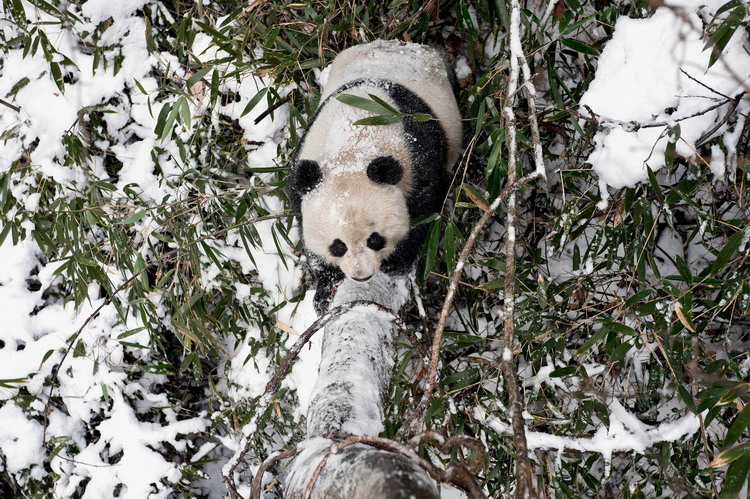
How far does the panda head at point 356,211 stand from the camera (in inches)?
88.8

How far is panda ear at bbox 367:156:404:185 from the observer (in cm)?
223

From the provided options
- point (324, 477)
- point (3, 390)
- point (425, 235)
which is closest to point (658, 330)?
point (425, 235)

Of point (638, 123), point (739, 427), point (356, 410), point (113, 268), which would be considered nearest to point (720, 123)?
point (638, 123)

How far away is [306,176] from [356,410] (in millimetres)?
1159

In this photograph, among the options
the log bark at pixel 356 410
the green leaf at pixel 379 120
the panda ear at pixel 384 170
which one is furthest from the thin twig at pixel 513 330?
the panda ear at pixel 384 170

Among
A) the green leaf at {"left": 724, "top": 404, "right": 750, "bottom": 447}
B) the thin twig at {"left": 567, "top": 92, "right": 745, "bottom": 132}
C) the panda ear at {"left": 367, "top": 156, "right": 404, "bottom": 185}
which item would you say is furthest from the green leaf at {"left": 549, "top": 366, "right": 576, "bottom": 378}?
the panda ear at {"left": 367, "top": 156, "right": 404, "bottom": 185}

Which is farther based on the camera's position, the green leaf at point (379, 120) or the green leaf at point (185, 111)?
the green leaf at point (185, 111)

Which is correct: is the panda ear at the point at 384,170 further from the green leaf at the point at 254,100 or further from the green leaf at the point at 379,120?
the green leaf at the point at 254,100

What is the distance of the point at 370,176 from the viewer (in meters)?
2.26

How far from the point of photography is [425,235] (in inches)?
97.0

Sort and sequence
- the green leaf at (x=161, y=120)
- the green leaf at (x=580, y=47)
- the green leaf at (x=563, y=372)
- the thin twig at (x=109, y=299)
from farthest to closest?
the green leaf at (x=161, y=120)
the thin twig at (x=109, y=299)
the green leaf at (x=580, y=47)
the green leaf at (x=563, y=372)

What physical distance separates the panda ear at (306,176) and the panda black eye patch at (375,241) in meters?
0.32

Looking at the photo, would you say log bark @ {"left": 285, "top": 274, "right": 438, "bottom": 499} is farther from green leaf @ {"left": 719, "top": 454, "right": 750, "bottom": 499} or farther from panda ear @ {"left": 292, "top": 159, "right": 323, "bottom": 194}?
green leaf @ {"left": 719, "top": 454, "right": 750, "bottom": 499}

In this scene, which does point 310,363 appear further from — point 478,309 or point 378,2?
point 378,2
